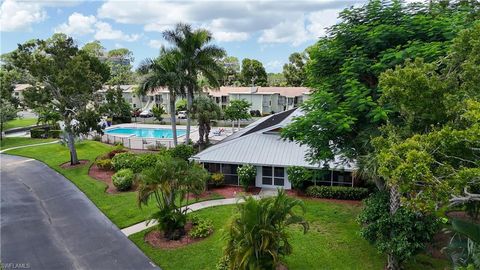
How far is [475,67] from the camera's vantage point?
A: 28.7ft

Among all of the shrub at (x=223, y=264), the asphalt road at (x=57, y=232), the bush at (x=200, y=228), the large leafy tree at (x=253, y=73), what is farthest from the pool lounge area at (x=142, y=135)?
the large leafy tree at (x=253, y=73)

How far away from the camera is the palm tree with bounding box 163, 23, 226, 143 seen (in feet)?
92.8

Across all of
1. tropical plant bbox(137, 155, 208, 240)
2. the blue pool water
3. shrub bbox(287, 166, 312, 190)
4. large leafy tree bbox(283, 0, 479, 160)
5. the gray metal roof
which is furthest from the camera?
the blue pool water

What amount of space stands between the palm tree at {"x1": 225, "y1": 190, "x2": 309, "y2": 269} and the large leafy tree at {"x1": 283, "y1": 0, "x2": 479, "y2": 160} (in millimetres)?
3579

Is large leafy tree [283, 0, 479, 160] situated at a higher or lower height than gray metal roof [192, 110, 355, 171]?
higher

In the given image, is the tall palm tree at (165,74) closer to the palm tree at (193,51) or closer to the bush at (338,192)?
the palm tree at (193,51)

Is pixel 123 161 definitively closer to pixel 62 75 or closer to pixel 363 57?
A: pixel 62 75

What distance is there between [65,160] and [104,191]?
34.8ft

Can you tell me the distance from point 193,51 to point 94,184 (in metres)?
12.6

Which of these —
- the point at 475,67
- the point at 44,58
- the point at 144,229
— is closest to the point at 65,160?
the point at 44,58

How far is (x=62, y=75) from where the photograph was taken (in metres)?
26.7

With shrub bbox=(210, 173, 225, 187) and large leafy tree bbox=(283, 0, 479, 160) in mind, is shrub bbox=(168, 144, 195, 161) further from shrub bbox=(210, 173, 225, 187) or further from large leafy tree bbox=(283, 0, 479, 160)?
large leafy tree bbox=(283, 0, 479, 160)

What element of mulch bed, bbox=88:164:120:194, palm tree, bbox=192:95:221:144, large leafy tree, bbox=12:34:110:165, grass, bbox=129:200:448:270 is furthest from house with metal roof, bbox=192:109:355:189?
large leafy tree, bbox=12:34:110:165

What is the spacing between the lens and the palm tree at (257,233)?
37.0 ft
